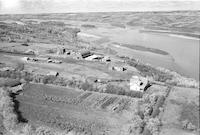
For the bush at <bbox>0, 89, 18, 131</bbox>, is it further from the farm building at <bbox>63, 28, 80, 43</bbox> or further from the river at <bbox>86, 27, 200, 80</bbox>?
the farm building at <bbox>63, 28, 80, 43</bbox>

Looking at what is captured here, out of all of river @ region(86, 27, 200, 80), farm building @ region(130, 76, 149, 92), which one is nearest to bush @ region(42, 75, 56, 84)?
farm building @ region(130, 76, 149, 92)

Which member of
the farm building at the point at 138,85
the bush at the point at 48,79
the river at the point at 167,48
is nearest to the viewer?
the farm building at the point at 138,85

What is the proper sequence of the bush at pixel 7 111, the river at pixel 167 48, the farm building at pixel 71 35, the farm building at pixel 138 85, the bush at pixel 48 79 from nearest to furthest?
1. the bush at pixel 7 111
2. the farm building at pixel 138 85
3. the bush at pixel 48 79
4. the river at pixel 167 48
5. the farm building at pixel 71 35

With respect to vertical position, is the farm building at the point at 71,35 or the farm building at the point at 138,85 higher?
the farm building at the point at 138,85

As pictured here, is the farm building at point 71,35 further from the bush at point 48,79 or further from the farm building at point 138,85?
the farm building at point 138,85

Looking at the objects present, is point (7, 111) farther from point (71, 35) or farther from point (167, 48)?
point (71, 35)

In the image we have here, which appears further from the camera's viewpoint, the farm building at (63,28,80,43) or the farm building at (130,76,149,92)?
the farm building at (63,28,80,43)

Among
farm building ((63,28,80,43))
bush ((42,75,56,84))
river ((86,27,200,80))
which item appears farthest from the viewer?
farm building ((63,28,80,43))

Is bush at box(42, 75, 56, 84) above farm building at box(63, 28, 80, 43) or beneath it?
above

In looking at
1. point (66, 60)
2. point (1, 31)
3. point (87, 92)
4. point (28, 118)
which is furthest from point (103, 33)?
point (28, 118)

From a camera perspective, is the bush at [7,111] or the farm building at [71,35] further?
the farm building at [71,35]

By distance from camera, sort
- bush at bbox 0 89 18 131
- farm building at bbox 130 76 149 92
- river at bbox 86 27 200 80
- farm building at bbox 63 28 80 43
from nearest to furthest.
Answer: bush at bbox 0 89 18 131 < farm building at bbox 130 76 149 92 < river at bbox 86 27 200 80 < farm building at bbox 63 28 80 43

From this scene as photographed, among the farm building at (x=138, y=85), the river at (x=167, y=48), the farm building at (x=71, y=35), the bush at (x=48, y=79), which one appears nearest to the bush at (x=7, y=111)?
the bush at (x=48, y=79)
